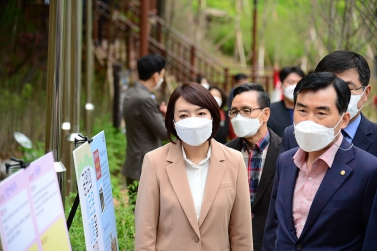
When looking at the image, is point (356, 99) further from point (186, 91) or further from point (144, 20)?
point (144, 20)

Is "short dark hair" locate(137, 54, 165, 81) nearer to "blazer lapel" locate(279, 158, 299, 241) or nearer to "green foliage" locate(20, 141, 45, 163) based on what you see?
"blazer lapel" locate(279, 158, 299, 241)

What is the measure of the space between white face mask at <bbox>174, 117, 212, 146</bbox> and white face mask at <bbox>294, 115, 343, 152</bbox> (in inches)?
24.5

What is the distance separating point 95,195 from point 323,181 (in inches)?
61.2

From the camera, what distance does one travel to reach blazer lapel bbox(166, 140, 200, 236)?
3643 mm

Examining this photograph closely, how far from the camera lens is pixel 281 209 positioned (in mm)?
3510

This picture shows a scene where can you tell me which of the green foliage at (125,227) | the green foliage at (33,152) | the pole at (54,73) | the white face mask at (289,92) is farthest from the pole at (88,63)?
the pole at (54,73)

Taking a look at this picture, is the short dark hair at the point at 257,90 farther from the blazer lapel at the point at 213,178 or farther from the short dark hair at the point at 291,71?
the short dark hair at the point at 291,71

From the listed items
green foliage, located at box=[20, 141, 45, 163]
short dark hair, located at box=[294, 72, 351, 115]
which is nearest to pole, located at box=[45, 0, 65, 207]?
short dark hair, located at box=[294, 72, 351, 115]

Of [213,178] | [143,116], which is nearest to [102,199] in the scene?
[213,178]

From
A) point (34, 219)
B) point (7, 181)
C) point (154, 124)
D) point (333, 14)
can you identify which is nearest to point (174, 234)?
point (34, 219)

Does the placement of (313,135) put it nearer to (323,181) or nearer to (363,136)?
(323,181)

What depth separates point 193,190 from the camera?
12.3ft

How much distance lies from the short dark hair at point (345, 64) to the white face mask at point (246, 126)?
0.80m

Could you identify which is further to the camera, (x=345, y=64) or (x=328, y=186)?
(x=345, y=64)
